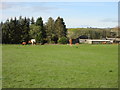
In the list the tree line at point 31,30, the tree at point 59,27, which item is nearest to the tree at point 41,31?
the tree line at point 31,30

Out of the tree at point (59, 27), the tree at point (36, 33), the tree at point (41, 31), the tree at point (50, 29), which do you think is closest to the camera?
the tree at point (36, 33)

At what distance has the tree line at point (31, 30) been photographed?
6050 cm

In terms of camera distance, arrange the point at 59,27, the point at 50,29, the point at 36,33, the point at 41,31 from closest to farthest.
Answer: the point at 36,33 < the point at 41,31 < the point at 59,27 < the point at 50,29

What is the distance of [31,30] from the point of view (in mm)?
62625

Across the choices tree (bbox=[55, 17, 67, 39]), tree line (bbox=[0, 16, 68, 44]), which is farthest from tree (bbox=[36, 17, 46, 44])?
tree (bbox=[55, 17, 67, 39])

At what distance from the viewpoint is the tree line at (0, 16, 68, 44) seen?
60500 mm

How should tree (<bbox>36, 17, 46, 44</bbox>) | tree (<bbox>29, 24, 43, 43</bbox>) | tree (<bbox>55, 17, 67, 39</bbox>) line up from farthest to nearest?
tree (<bbox>55, 17, 67, 39</bbox>), tree (<bbox>36, 17, 46, 44</bbox>), tree (<bbox>29, 24, 43, 43</bbox>)

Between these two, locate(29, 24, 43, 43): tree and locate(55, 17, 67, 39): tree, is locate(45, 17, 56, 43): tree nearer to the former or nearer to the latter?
locate(55, 17, 67, 39): tree

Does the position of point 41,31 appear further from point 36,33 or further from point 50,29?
point 50,29

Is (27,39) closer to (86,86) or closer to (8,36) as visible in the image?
(8,36)

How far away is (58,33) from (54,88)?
59684mm

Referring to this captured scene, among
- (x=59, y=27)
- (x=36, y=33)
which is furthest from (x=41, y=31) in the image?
(x=59, y=27)

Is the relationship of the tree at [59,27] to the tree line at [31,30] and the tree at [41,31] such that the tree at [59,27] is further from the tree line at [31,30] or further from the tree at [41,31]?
the tree at [41,31]

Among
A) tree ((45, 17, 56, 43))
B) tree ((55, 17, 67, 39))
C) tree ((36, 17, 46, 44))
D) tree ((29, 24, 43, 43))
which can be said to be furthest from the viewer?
tree ((45, 17, 56, 43))
